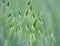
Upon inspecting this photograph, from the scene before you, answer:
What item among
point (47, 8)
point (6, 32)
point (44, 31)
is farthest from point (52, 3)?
point (6, 32)

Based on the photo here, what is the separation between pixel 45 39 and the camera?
115 cm

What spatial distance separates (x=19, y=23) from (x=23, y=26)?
0.12 ft

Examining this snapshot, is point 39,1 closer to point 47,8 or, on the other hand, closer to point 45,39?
point 47,8

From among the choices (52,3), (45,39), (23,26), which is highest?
(52,3)

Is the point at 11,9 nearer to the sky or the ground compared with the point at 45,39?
nearer to the sky

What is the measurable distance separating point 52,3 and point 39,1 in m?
0.09

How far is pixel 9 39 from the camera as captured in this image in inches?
46.4

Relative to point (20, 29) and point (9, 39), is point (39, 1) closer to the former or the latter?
point (20, 29)

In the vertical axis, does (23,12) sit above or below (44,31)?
above

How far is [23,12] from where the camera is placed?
1186mm

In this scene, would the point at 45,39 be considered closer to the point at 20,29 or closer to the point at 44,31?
the point at 44,31

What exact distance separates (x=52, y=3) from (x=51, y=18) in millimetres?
107

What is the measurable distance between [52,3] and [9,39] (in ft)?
1.31

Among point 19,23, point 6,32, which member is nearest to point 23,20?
point 19,23
